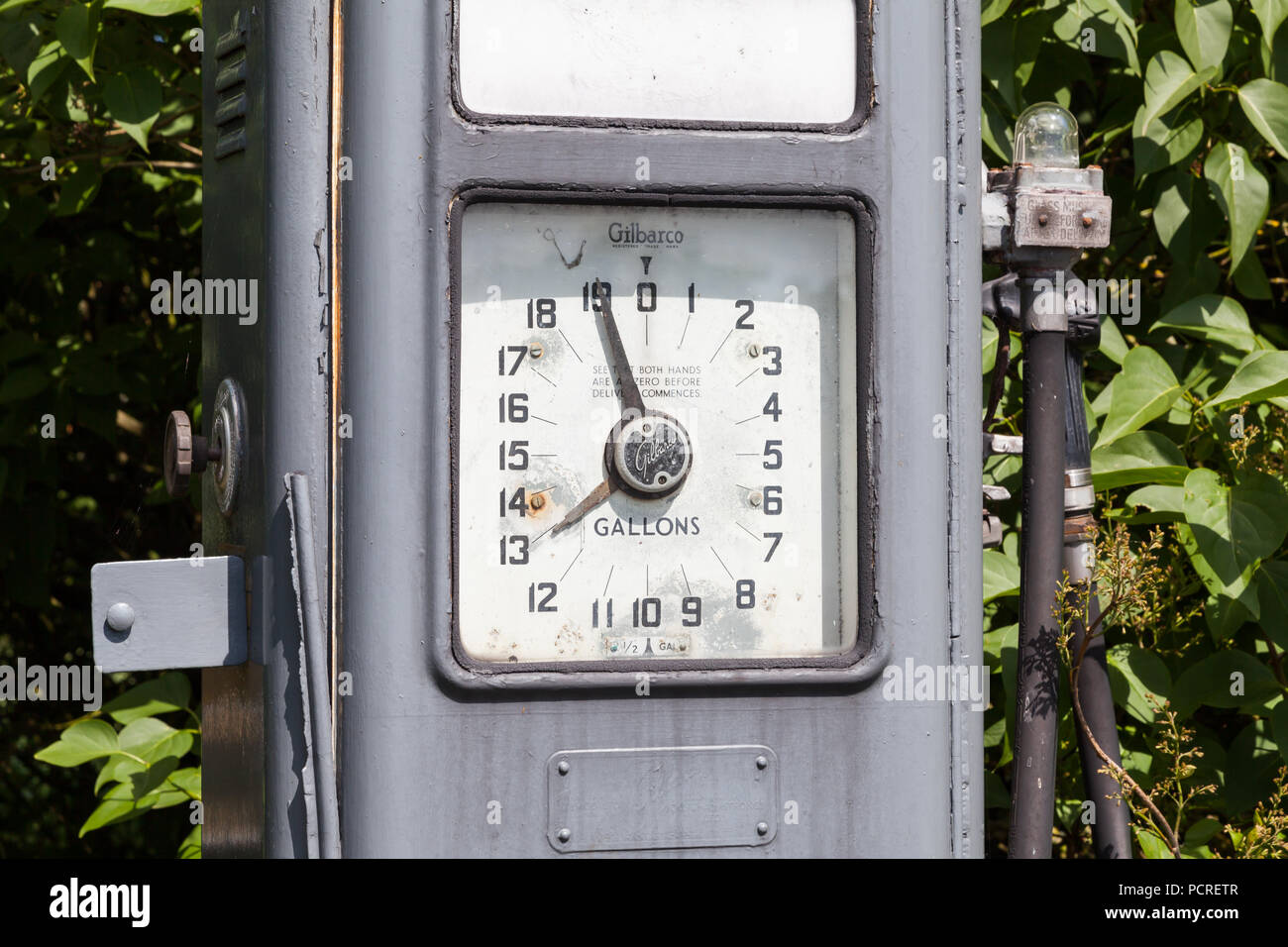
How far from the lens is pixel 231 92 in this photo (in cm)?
190

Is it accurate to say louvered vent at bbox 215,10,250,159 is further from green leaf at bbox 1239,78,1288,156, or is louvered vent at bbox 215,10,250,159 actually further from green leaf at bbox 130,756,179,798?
green leaf at bbox 1239,78,1288,156

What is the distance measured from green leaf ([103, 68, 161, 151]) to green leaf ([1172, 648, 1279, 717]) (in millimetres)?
2032

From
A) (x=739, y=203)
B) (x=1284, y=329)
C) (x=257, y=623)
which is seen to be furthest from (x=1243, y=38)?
(x=257, y=623)

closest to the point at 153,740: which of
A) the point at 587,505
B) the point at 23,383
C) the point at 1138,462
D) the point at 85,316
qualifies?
the point at 23,383

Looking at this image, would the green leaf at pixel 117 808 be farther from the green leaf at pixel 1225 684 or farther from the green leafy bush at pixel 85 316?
the green leaf at pixel 1225 684

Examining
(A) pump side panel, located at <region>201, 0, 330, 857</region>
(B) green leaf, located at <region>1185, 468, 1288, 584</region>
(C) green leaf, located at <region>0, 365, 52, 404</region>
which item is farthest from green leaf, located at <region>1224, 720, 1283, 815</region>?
(C) green leaf, located at <region>0, 365, 52, 404</region>

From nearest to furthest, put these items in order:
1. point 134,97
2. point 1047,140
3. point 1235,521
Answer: point 1047,140 → point 1235,521 → point 134,97

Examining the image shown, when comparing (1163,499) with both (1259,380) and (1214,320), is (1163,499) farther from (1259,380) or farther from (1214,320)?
(1214,320)

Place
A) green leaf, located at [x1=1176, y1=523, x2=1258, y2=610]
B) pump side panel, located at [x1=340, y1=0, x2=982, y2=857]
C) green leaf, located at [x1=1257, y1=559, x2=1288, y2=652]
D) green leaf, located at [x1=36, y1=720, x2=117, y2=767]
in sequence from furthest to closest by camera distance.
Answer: green leaf, located at [x1=36, y1=720, x2=117, y2=767] < green leaf, located at [x1=1257, y1=559, x2=1288, y2=652] < green leaf, located at [x1=1176, y1=523, x2=1258, y2=610] < pump side panel, located at [x1=340, y1=0, x2=982, y2=857]

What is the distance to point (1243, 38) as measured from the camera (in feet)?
8.43

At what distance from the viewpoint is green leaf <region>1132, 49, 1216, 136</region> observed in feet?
7.69

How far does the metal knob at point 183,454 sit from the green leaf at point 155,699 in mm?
1057

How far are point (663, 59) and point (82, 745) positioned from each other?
1.77m

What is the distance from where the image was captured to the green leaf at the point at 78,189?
2969 millimetres
